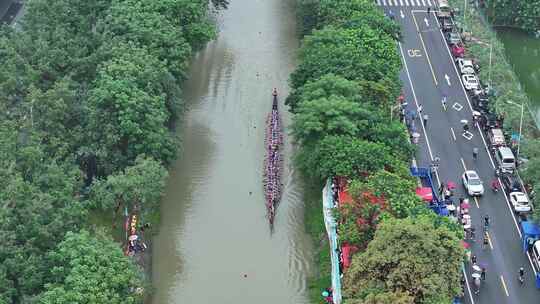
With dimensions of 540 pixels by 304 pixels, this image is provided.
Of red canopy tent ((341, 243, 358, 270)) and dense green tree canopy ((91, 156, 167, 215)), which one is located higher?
dense green tree canopy ((91, 156, 167, 215))

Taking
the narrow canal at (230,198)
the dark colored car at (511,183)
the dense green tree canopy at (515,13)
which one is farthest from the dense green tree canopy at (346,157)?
the dense green tree canopy at (515,13)

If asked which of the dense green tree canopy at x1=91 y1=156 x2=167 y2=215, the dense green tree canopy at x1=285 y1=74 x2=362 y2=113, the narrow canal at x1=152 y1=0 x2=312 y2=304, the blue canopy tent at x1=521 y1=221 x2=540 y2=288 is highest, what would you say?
the dense green tree canopy at x1=285 y1=74 x2=362 y2=113

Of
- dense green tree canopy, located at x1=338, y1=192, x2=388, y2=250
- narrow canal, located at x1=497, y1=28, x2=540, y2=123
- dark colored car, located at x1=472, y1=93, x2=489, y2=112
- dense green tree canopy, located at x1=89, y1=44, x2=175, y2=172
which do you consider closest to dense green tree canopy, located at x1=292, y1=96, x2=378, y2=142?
dense green tree canopy, located at x1=338, y1=192, x2=388, y2=250

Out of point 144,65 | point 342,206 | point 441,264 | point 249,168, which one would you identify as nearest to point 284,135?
point 249,168

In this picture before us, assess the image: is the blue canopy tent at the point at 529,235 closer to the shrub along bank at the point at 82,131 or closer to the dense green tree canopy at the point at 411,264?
the dense green tree canopy at the point at 411,264

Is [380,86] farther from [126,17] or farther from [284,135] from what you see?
[126,17]

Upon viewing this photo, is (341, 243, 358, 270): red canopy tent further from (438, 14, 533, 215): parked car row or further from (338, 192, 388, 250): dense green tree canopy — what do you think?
(438, 14, 533, 215): parked car row

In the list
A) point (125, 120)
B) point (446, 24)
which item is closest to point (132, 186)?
point (125, 120)
